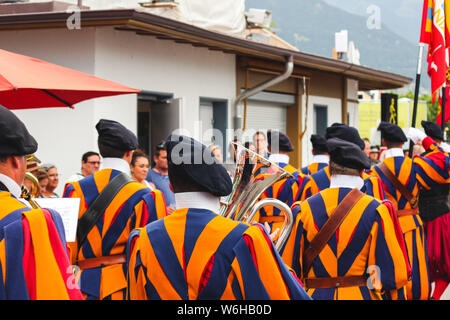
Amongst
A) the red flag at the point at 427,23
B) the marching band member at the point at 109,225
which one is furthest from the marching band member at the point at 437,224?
the marching band member at the point at 109,225

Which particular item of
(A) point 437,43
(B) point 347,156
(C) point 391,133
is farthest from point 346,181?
(A) point 437,43

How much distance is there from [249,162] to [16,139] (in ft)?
5.07

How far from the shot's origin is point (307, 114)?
16.6 meters

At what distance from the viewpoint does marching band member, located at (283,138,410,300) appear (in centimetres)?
464

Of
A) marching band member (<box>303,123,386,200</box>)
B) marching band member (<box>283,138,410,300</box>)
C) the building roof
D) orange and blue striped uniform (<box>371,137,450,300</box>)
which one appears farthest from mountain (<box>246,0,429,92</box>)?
marching band member (<box>283,138,410,300</box>)

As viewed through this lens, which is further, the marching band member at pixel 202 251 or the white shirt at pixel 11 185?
the marching band member at pixel 202 251

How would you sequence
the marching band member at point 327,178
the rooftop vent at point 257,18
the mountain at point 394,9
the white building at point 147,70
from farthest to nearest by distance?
the rooftop vent at point 257,18 < the mountain at point 394,9 < the white building at point 147,70 < the marching band member at point 327,178

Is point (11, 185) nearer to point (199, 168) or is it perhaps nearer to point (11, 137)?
point (11, 137)

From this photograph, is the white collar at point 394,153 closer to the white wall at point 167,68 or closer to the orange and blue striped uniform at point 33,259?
the white wall at point 167,68

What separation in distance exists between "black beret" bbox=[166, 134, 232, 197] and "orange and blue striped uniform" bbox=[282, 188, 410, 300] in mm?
1689

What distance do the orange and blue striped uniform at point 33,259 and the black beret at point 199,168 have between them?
654mm

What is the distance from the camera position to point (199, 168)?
3176 millimetres

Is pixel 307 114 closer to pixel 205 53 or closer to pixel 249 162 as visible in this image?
pixel 205 53

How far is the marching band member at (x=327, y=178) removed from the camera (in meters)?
6.55
